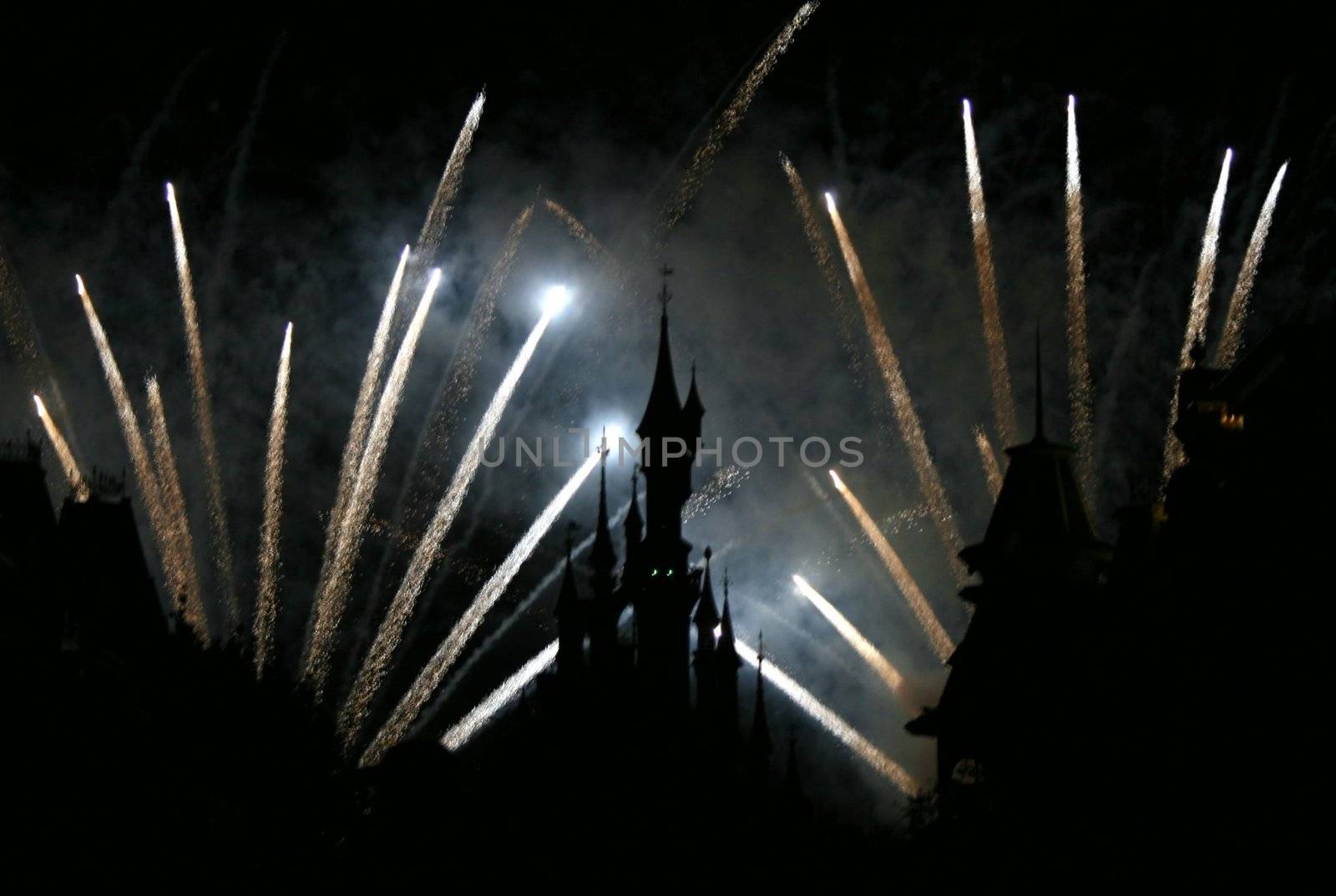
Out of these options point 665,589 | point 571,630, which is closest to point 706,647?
point 665,589

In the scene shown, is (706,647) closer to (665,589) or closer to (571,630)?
(665,589)

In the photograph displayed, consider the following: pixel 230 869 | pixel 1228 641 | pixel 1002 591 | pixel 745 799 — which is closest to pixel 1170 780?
pixel 1228 641

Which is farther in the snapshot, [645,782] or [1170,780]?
[645,782]

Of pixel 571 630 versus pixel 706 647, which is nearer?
pixel 571 630

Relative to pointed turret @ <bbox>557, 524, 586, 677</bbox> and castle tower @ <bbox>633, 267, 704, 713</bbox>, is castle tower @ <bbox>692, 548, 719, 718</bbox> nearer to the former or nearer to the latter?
castle tower @ <bbox>633, 267, 704, 713</bbox>

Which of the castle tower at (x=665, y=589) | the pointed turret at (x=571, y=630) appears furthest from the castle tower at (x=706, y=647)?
the pointed turret at (x=571, y=630)

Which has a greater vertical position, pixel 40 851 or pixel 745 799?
pixel 745 799

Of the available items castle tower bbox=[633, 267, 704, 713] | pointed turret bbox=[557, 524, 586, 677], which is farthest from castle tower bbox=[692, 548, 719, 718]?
pointed turret bbox=[557, 524, 586, 677]

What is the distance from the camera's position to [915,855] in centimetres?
3131

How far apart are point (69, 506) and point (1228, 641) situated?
141ft

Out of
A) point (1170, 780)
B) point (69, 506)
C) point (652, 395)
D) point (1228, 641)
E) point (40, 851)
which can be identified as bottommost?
point (40, 851)

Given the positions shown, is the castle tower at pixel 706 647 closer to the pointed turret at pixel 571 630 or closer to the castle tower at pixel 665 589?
the castle tower at pixel 665 589

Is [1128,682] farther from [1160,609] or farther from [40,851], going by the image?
[40,851]

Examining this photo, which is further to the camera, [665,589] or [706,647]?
[706,647]
